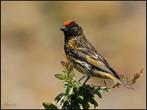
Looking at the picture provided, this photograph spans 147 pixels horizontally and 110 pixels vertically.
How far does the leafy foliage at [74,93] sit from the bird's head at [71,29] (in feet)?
4.38

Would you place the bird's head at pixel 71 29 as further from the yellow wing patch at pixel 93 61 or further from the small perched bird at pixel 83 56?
the yellow wing patch at pixel 93 61

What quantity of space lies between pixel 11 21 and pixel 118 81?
1795cm

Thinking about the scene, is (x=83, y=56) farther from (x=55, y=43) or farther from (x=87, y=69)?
(x=55, y=43)

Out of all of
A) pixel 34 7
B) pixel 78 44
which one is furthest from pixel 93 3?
pixel 78 44

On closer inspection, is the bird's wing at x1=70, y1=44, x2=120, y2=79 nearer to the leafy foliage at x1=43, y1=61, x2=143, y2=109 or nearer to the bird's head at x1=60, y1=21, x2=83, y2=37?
the bird's head at x1=60, y1=21, x2=83, y2=37

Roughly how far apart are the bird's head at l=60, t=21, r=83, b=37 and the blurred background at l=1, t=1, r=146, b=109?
945 cm

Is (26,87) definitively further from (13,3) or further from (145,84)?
(13,3)

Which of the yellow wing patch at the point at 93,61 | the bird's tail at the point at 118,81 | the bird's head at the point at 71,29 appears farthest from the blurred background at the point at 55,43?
the bird's tail at the point at 118,81

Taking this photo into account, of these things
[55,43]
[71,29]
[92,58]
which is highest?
[71,29]

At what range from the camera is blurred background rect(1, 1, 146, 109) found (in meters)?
20.5

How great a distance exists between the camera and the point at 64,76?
7398 mm

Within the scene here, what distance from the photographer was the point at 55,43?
79.8 feet

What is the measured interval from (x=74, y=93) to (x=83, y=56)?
5.52 feet

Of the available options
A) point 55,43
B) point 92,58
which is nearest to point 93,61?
point 92,58
